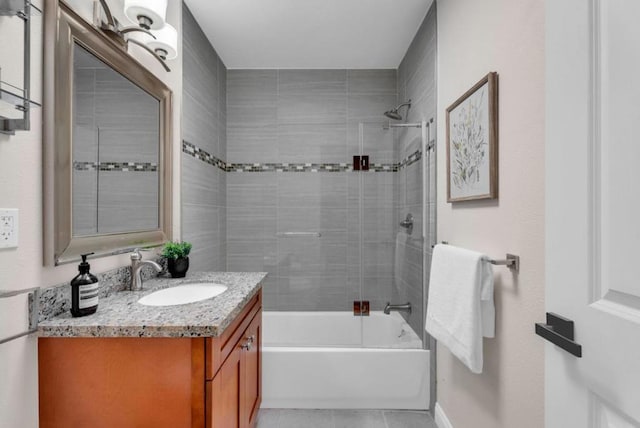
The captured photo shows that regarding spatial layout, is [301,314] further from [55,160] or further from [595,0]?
[595,0]

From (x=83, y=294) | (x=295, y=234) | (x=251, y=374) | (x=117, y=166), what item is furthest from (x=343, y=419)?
(x=117, y=166)

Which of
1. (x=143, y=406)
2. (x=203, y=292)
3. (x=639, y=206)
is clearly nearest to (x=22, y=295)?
(x=143, y=406)

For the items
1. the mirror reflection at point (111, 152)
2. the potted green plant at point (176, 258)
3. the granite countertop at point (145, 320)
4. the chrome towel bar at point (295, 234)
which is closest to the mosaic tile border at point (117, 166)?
the mirror reflection at point (111, 152)

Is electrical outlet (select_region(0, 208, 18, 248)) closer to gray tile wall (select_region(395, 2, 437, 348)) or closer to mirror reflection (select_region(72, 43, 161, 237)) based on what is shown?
mirror reflection (select_region(72, 43, 161, 237))

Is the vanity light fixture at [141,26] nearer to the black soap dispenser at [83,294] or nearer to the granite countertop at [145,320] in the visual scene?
the black soap dispenser at [83,294]

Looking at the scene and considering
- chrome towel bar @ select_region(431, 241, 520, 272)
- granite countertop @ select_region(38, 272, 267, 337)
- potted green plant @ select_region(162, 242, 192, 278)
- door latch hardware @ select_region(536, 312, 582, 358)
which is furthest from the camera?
potted green plant @ select_region(162, 242, 192, 278)

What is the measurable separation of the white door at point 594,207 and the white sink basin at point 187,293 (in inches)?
53.8

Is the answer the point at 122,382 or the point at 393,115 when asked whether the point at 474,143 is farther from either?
the point at 122,382

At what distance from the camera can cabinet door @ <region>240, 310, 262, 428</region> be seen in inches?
64.8

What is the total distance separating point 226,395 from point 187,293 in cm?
61

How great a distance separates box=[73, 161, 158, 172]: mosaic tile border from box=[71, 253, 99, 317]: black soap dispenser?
1.27 ft

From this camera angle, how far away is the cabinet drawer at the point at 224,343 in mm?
1133

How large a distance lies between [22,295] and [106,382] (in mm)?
368

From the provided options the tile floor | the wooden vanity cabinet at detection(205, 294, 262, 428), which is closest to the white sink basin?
the wooden vanity cabinet at detection(205, 294, 262, 428)
